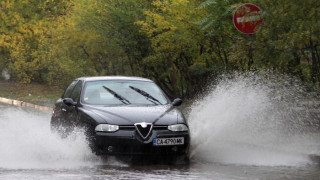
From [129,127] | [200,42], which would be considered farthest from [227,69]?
[129,127]

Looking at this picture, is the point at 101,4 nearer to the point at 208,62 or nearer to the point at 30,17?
the point at 208,62

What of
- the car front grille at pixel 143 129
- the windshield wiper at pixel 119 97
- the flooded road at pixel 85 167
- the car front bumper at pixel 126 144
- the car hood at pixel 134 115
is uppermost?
the windshield wiper at pixel 119 97

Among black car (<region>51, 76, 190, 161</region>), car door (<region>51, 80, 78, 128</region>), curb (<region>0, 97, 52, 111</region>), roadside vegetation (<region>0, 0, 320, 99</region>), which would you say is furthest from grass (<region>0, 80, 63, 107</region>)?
black car (<region>51, 76, 190, 161</region>)

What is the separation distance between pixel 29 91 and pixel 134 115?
102 feet

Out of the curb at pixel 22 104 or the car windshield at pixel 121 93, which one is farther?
the curb at pixel 22 104

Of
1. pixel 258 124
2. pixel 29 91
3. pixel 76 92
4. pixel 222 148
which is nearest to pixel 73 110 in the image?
pixel 76 92

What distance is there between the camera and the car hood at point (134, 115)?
35.1 ft

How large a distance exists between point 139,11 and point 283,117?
13923 millimetres

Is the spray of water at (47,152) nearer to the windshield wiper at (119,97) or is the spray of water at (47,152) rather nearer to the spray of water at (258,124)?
the windshield wiper at (119,97)

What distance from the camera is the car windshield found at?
1195 cm

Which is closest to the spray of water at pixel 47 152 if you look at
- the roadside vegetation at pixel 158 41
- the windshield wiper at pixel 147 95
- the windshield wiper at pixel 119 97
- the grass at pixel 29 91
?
the windshield wiper at pixel 119 97

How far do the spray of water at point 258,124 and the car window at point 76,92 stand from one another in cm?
229

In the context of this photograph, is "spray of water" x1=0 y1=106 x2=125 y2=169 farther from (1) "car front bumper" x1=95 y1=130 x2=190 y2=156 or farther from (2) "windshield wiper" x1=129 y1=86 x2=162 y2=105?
(2) "windshield wiper" x1=129 y1=86 x2=162 y2=105

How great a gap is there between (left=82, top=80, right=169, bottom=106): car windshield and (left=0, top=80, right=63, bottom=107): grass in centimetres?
2322
